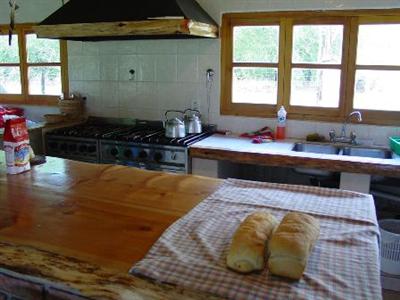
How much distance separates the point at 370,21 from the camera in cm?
314

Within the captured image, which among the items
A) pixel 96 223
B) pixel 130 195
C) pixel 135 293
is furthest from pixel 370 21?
pixel 135 293

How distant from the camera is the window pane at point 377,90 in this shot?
3.20 m

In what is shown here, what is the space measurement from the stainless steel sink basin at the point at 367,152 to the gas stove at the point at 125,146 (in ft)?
3.86

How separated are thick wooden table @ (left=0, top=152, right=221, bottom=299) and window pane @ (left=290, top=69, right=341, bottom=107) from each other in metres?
1.96

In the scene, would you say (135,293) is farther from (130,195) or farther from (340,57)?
(340,57)

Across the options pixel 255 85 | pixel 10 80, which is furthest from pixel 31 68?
pixel 255 85

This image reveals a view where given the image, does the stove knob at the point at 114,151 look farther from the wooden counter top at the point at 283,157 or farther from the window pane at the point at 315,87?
the window pane at the point at 315,87

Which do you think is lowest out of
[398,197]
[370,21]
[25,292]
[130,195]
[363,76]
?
[398,197]

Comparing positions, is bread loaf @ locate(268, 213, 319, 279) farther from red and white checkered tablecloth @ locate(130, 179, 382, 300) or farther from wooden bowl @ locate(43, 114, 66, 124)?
wooden bowl @ locate(43, 114, 66, 124)

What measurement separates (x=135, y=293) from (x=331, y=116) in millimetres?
2781

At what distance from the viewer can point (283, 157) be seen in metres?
2.82

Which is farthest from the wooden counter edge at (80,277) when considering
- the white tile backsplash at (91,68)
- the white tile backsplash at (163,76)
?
the white tile backsplash at (91,68)

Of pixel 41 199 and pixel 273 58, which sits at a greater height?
pixel 273 58

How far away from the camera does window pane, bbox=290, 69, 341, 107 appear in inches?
132
